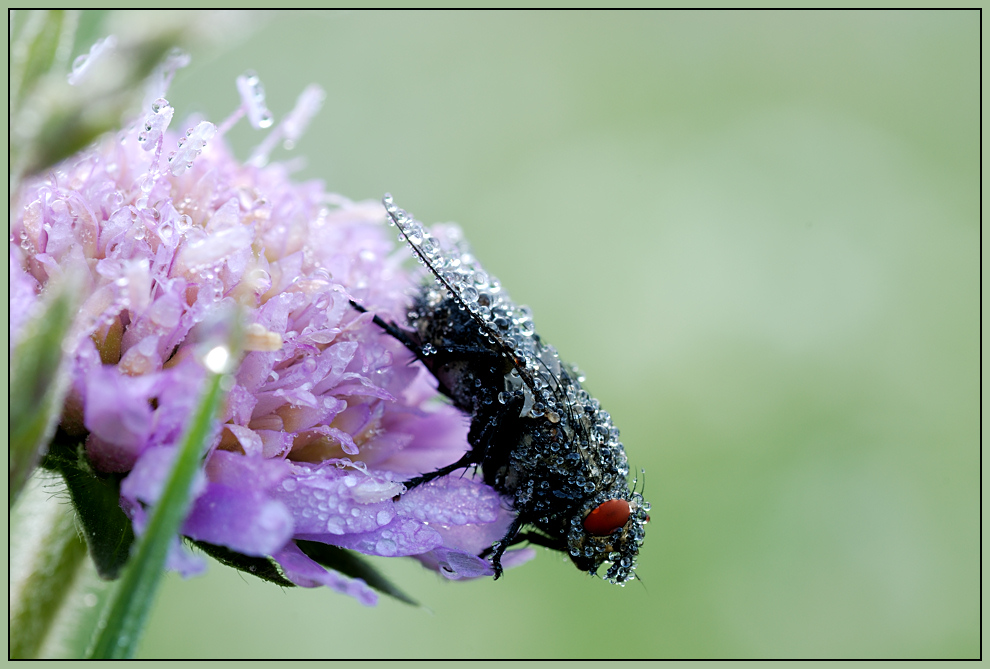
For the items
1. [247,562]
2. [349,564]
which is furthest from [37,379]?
[349,564]

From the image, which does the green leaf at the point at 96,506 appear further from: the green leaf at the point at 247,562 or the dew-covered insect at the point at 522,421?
the dew-covered insect at the point at 522,421

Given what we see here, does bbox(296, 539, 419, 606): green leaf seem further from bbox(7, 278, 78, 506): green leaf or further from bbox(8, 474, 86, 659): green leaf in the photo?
bbox(7, 278, 78, 506): green leaf

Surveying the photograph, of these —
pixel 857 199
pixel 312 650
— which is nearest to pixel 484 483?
pixel 312 650

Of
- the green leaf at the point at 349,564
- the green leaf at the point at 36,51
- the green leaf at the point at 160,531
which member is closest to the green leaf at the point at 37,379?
the green leaf at the point at 160,531

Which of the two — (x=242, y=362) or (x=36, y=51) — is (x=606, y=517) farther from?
(x=36, y=51)

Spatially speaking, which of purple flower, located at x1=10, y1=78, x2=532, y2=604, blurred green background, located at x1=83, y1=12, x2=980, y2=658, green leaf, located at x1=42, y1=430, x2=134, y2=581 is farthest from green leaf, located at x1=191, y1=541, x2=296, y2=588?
blurred green background, located at x1=83, y1=12, x2=980, y2=658

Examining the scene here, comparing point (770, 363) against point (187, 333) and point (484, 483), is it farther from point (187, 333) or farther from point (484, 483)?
point (187, 333)
